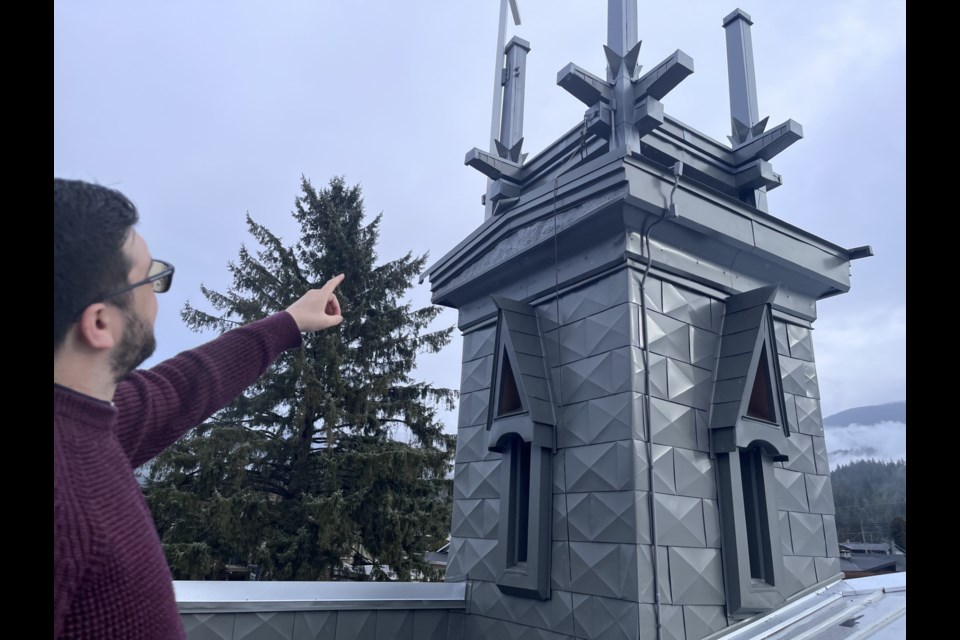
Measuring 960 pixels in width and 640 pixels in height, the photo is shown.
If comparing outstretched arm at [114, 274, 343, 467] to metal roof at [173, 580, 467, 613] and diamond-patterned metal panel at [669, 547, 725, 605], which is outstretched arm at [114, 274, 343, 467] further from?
metal roof at [173, 580, 467, 613]

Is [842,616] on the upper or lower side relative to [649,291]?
lower

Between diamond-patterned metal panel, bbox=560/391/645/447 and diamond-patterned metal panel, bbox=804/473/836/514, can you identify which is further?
diamond-patterned metal panel, bbox=804/473/836/514

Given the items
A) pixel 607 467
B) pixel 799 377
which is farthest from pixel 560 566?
pixel 799 377

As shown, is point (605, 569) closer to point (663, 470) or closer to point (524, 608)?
point (663, 470)

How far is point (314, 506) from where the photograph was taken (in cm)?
1122

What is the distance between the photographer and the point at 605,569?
3.94 metres

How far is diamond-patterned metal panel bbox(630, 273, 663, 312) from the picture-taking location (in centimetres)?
430

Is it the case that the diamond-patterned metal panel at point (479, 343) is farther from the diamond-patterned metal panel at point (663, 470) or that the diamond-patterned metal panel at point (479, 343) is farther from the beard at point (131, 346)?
the beard at point (131, 346)

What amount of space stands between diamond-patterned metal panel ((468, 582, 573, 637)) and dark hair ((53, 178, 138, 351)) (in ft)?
12.3

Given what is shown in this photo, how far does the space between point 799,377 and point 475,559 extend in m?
2.84

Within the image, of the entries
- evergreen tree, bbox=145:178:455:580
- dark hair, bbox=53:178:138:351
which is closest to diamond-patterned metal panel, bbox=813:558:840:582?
dark hair, bbox=53:178:138:351

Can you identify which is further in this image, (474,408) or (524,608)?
(474,408)

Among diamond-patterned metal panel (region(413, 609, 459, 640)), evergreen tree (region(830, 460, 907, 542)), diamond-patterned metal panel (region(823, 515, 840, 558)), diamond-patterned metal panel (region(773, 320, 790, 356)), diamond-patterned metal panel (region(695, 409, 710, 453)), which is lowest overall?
diamond-patterned metal panel (region(413, 609, 459, 640))
